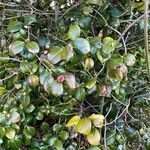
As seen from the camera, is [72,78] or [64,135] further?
[64,135]

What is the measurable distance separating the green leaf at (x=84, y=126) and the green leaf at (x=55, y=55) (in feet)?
0.53

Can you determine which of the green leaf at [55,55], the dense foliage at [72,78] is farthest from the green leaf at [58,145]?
the green leaf at [55,55]

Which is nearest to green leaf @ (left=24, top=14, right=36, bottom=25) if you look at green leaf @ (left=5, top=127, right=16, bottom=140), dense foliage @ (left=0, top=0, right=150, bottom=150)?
dense foliage @ (left=0, top=0, right=150, bottom=150)

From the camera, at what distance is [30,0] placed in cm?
106

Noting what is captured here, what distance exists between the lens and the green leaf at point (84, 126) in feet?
2.82

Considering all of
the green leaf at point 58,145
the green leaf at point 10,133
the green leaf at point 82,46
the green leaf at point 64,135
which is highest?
the green leaf at point 82,46

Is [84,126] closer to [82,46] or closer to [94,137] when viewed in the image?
[94,137]

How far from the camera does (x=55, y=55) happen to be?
0.86 metres

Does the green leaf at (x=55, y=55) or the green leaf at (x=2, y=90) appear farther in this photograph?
the green leaf at (x=2, y=90)

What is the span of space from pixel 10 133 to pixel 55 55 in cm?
26

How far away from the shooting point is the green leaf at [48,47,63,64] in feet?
2.81

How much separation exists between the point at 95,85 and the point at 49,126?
23cm

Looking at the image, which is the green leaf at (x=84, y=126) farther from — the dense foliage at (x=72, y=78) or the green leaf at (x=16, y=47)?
the green leaf at (x=16, y=47)

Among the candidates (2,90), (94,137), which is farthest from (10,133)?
(94,137)
